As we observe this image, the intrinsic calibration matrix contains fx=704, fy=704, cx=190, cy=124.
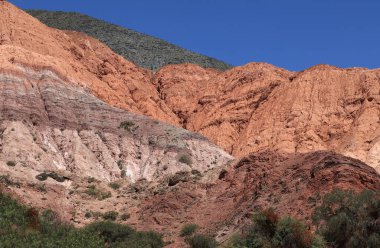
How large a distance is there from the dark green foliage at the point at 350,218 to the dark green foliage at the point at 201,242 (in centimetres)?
603

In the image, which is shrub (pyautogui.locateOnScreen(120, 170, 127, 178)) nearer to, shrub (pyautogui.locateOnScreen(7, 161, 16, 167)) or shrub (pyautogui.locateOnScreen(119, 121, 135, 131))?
shrub (pyautogui.locateOnScreen(119, 121, 135, 131))

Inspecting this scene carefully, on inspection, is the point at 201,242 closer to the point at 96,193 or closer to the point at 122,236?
the point at 122,236

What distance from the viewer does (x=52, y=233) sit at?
31750 mm

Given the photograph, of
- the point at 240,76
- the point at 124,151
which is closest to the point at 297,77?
the point at 240,76

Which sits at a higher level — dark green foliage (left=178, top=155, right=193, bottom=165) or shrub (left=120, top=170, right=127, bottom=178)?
dark green foliage (left=178, top=155, right=193, bottom=165)

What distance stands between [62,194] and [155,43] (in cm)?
8013

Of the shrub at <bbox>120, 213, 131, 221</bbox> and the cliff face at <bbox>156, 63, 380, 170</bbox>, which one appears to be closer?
the shrub at <bbox>120, 213, 131, 221</bbox>

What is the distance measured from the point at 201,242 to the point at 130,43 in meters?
88.4

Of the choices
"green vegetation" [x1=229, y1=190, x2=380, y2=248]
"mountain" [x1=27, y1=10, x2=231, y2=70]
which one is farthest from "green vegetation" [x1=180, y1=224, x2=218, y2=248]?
"mountain" [x1=27, y1=10, x2=231, y2=70]

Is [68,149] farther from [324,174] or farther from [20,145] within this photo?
[324,174]

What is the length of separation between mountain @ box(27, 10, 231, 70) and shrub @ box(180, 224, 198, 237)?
239ft

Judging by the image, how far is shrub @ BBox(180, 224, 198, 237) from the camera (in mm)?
35812

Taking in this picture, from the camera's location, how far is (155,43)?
399 feet

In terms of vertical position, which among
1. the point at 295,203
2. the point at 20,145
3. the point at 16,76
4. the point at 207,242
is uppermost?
the point at 16,76
